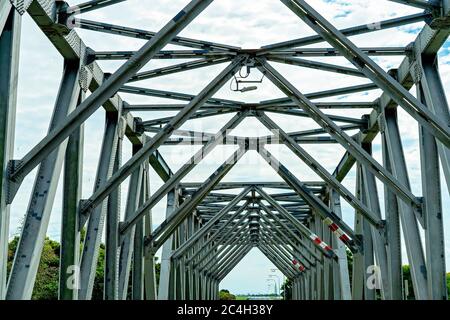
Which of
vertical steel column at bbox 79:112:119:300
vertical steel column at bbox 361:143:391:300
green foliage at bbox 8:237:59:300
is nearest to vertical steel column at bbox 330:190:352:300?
vertical steel column at bbox 361:143:391:300

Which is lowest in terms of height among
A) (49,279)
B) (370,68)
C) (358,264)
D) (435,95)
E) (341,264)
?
(358,264)

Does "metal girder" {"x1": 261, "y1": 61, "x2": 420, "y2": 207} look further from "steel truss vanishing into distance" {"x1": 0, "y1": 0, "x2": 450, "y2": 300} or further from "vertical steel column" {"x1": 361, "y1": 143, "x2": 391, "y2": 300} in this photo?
"vertical steel column" {"x1": 361, "y1": 143, "x2": 391, "y2": 300}

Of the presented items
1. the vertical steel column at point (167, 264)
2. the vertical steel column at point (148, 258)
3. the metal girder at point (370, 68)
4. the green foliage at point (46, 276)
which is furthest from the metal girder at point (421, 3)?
the green foliage at point (46, 276)

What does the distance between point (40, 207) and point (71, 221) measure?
2.21 m

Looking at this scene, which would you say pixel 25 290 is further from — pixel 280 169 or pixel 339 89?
pixel 280 169

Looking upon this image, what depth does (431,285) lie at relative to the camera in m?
15.2

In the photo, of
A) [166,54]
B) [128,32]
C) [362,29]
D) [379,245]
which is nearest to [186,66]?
[166,54]

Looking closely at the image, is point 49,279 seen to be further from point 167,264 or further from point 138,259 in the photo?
point 138,259

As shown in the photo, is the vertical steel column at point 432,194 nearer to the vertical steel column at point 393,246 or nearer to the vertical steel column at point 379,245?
the vertical steel column at point 393,246

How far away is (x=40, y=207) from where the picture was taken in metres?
13.4

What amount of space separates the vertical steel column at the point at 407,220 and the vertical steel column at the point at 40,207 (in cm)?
790

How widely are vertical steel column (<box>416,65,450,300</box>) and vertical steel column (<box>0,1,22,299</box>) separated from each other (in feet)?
27.3

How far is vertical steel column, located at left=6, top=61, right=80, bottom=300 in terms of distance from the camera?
41.0 feet

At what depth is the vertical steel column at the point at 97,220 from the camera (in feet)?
53.3
